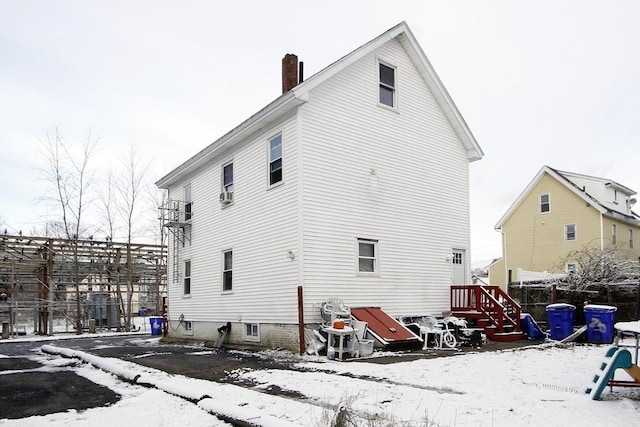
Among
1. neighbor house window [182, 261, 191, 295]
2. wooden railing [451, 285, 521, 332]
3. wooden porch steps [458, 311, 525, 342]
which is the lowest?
wooden porch steps [458, 311, 525, 342]

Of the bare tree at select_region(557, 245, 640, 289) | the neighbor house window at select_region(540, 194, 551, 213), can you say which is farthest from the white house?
the neighbor house window at select_region(540, 194, 551, 213)

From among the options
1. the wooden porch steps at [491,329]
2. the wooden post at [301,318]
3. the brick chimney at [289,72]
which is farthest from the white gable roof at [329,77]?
the wooden porch steps at [491,329]

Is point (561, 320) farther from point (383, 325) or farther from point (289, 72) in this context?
point (289, 72)

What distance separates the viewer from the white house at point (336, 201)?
42.1ft

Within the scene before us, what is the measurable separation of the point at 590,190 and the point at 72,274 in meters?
30.0

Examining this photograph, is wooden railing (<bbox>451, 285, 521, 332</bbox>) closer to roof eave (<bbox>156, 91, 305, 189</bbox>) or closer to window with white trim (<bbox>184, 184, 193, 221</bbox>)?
roof eave (<bbox>156, 91, 305, 189</bbox>)

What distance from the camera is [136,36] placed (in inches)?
624

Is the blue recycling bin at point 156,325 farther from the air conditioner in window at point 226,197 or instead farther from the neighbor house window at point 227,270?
the air conditioner in window at point 226,197

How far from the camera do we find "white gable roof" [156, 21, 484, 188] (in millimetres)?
12781

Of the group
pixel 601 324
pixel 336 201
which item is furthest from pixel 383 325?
pixel 601 324

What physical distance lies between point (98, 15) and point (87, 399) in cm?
1129

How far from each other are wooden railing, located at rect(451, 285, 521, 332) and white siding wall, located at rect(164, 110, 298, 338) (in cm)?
609

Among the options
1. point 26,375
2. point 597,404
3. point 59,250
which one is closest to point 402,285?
point 597,404

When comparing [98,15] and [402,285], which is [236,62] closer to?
[98,15]
